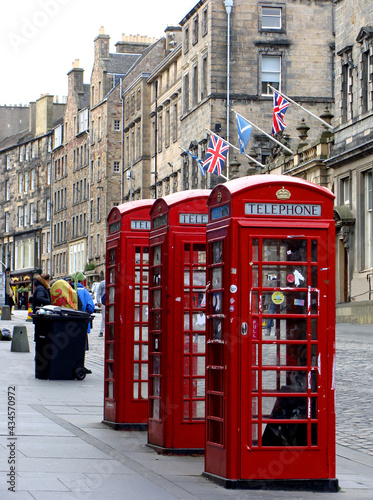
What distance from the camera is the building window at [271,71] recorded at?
5978 cm

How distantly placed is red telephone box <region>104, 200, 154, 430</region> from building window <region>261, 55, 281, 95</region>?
4936 cm

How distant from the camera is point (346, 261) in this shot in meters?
44.7

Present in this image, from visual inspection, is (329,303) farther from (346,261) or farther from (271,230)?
(346,261)

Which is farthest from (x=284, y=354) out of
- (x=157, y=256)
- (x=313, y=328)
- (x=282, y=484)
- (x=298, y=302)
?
(x=157, y=256)

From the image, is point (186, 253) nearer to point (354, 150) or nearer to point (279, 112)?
point (279, 112)

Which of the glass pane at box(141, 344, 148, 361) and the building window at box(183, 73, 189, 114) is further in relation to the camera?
the building window at box(183, 73, 189, 114)

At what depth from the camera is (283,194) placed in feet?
27.0

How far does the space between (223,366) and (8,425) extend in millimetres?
3330

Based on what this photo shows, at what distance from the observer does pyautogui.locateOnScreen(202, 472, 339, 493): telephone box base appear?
312 inches

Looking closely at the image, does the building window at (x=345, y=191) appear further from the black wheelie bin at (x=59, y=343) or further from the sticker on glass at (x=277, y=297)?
the sticker on glass at (x=277, y=297)

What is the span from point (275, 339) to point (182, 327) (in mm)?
1687

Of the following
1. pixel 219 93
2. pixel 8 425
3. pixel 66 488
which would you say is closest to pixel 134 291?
pixel 8 425

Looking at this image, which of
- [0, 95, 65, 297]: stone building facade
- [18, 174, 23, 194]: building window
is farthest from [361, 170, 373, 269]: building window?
[18, 174, 23, 194]: building window

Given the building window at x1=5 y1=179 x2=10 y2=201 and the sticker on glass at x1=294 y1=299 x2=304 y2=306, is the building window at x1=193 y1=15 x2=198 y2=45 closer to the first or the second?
the sticker on glass at x1=294 y1=299 x2=304 y2=306
